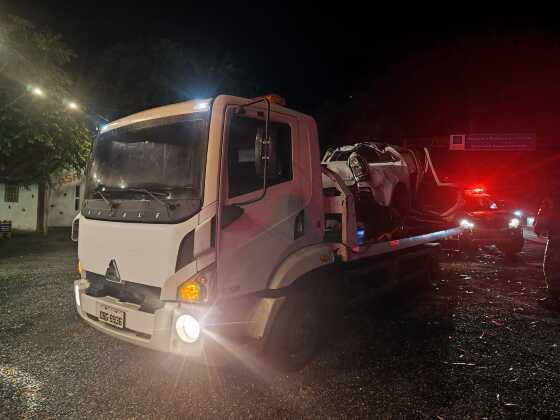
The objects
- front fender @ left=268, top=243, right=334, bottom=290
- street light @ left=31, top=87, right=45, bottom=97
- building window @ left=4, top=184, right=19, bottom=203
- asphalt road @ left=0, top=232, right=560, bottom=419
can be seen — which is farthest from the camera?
building window @ left=4, top=184, right=19, bottom=203

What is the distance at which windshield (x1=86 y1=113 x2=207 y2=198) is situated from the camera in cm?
297

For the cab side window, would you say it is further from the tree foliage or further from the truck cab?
the tree foliage

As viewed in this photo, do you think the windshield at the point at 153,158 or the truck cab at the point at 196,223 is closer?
the truck cab at the point at 196,223

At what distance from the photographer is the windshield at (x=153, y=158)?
2.97m

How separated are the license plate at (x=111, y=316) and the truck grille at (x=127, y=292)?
12 centimetres

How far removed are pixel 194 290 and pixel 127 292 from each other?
0.74 m

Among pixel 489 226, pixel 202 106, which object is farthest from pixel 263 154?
pixel 489 226

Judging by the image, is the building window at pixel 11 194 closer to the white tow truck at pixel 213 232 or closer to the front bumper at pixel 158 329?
the white tow truck at pixel 213 232

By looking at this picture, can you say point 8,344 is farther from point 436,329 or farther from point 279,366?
point 436,329

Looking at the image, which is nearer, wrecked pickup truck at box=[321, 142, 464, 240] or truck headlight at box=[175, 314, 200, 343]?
truck headlight at box=[175, 314, 200, 343]

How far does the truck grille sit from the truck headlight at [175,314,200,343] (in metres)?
0.25

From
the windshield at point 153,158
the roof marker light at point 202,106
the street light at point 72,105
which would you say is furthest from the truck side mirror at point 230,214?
the street light at point 72,105

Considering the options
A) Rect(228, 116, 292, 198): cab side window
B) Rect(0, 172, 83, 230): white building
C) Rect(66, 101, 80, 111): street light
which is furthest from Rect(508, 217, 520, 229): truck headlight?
Rect(0, 172, 83, 230): white building

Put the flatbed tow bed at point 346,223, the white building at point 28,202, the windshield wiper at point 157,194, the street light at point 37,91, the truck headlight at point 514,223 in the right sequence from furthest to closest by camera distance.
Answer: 1. the white building at point 28,202
2. the truck headlight at point 514,223
3. the street light at point 37,91
4. the flatbed tow bed at point 346,223
5. the windshield wiper at point 157,194
